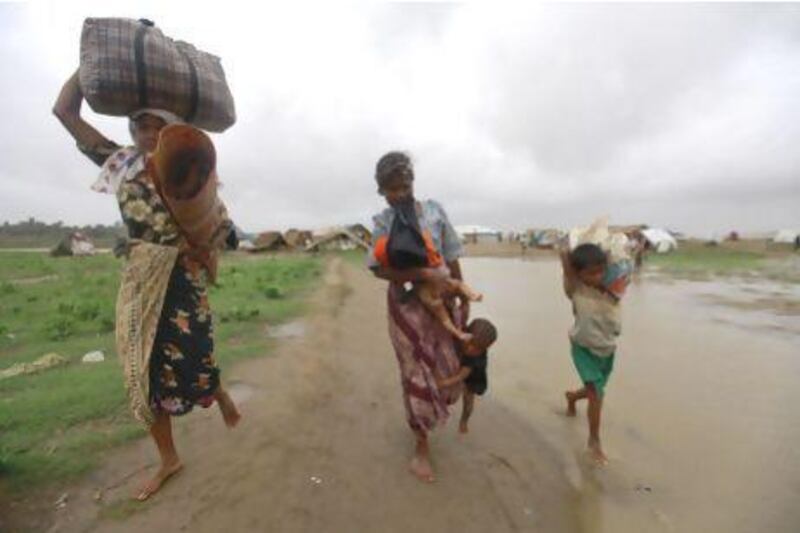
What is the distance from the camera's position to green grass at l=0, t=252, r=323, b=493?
3.31 meters

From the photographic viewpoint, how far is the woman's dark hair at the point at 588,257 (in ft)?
12.4

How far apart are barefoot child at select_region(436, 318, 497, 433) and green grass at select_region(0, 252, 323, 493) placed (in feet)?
7.09

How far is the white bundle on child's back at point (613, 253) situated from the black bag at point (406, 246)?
1.34 metres

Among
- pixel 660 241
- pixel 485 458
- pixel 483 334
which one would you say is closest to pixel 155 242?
pixel 483 334

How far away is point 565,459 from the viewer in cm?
379

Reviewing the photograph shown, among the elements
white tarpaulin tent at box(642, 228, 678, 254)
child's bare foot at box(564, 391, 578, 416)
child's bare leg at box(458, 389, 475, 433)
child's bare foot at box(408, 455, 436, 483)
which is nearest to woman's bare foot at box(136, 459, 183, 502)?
child's bare foot at box(408, 455, 436, 483)

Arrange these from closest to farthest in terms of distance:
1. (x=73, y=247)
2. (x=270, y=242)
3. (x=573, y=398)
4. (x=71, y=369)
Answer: (x=573, y=398)
(x=71, y=369)
(x=73, y=247)
(x=270, y=242)

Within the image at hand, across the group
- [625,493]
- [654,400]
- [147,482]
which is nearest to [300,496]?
A: [147,482]

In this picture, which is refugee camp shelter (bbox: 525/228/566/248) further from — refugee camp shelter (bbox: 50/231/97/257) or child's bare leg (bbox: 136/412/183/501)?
child's bare leg (bbox: 136/412/183/501)

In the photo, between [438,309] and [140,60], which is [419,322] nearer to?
[438,309]

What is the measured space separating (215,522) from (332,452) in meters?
1.00

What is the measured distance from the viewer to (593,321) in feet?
12.6

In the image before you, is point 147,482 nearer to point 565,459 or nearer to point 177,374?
point 177,374

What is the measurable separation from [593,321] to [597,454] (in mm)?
907
